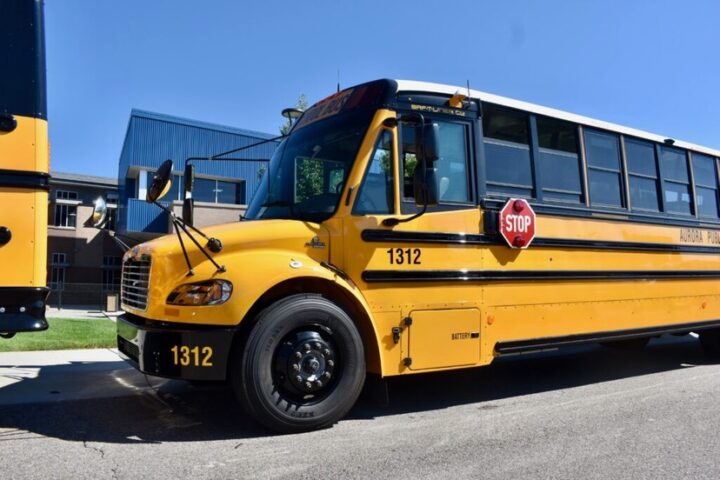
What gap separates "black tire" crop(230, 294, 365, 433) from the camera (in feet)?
13.4

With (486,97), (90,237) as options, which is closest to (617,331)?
(486,97)

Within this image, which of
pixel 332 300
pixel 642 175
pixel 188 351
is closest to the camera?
pixel 188 351

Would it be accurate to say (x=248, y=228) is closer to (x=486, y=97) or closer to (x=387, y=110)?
(x=387, y=110)

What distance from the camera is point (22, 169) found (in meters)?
4.07

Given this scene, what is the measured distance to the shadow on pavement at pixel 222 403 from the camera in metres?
4.33

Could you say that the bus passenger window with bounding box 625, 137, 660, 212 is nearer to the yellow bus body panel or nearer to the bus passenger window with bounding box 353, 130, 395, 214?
the bus passenger window with bounding box 353, 130, 395, 214

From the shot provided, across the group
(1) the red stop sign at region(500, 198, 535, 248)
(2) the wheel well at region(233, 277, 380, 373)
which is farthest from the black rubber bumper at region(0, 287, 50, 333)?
(1) the red stop sign at region(500, 198, 535, 248)

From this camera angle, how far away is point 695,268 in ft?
23.6

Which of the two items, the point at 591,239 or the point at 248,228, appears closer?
the point at 248,228

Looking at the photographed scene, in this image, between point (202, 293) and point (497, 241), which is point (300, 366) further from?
point (497, 241)

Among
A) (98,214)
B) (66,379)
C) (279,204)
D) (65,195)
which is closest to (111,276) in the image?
(65,195)

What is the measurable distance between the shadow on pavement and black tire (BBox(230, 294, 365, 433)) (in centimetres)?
32

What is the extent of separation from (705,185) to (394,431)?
614cm

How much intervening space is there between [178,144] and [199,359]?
2204 centimetres
